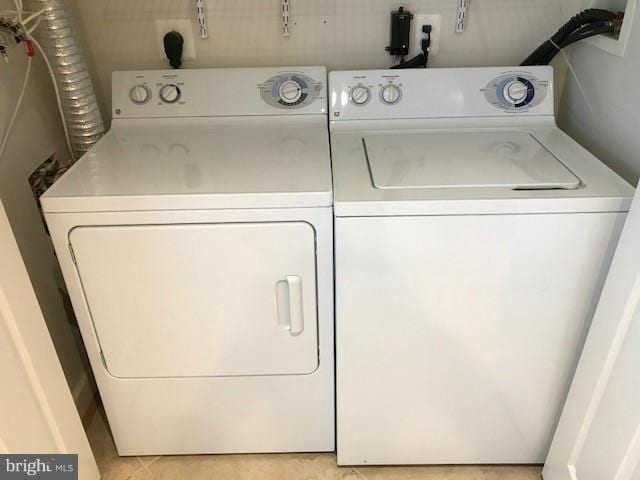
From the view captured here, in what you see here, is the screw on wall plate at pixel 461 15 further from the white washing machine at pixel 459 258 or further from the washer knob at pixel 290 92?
the washer knob at pixel 290 92

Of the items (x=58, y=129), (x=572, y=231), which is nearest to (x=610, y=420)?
(x=572, y=231)

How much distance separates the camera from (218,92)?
5.43 ft

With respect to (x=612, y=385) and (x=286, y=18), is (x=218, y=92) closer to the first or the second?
(x=286, y=18)

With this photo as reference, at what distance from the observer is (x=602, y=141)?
1.52 meters

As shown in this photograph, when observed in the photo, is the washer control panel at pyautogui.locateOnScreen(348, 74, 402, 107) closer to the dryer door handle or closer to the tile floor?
the dryer door handle

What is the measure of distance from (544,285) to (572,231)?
15 centimetres

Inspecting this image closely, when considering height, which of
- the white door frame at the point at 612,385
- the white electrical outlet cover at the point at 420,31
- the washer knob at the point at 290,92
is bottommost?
the white door frame at the point at 612,385

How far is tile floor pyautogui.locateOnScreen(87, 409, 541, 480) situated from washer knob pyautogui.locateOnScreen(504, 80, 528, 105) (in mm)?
1170

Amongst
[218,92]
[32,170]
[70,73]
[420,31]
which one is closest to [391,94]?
[420,31]

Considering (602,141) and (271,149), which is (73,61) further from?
(602,141)

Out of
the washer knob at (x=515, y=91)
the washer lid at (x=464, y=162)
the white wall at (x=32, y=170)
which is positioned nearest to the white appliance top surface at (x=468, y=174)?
the washer lid at (x=464, y=162)

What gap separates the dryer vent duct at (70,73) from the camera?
144 centimetres

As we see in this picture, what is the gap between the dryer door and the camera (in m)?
1.23

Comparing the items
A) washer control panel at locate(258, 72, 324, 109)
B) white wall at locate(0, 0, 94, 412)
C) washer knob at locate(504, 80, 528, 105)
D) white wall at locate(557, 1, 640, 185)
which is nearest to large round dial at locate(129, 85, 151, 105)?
white wall at locate(0, 0, 94, 412)
